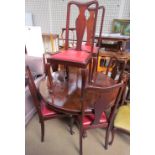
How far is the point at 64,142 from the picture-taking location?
163 centimetres

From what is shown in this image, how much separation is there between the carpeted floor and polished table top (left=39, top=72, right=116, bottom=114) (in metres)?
0.55

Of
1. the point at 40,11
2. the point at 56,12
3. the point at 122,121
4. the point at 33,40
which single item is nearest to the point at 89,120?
the point at 122,121

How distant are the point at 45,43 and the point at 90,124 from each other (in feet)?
11.0

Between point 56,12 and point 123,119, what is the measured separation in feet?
11.5

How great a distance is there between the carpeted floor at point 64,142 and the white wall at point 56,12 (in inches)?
110

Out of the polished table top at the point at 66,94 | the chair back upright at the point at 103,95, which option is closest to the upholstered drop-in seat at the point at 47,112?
the polished table top at the point at 66,94

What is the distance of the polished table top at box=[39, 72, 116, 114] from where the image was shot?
1.21 metres

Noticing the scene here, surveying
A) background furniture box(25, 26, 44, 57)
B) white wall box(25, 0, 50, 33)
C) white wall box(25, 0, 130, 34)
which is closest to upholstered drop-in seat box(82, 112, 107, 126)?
background furniture box(25, 26, 44, 57)

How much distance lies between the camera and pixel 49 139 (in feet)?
5.46

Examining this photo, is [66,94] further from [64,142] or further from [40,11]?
[40,11]

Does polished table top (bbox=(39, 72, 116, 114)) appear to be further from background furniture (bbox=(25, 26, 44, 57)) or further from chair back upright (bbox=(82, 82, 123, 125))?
background furniture (bbox=(25, 26, 44, 57))

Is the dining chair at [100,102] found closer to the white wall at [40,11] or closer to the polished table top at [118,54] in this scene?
the polished table top at [118,54]
